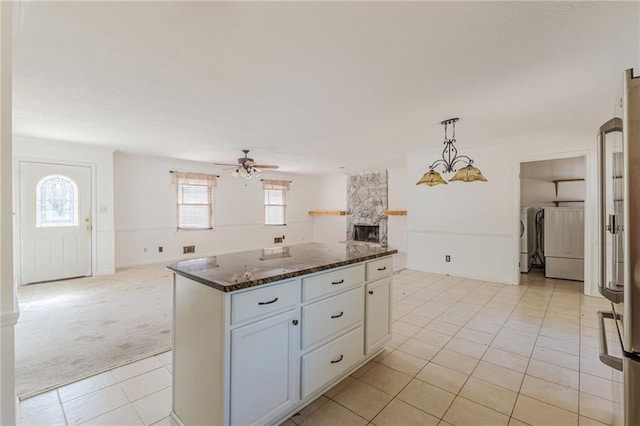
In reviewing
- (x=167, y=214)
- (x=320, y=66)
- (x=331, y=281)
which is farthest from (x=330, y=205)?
(x=331, y=281)

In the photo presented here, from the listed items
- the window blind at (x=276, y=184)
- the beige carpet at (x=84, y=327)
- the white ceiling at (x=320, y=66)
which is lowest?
the beige carpet at (x=84, y=327)

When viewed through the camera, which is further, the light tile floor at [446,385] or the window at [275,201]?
the window at [275,201]

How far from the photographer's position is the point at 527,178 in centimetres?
640

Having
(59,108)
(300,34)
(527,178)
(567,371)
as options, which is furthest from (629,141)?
(527,178)

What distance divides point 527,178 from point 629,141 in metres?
6.35

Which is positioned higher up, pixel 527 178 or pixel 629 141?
pixel 527 178

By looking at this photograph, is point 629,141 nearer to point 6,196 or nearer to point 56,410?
point 6,196

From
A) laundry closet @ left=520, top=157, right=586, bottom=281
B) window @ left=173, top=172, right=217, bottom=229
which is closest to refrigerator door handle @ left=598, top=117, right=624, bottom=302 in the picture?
laundry closet @ left=520, top=157, right=586, bottom=281

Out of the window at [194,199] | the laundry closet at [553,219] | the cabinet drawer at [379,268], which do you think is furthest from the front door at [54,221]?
the laundry closet at [553,219]

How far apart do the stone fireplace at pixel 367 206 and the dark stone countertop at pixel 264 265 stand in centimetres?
585

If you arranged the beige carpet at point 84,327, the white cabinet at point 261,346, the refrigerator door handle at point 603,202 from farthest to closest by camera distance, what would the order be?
the beige carpet at point 84,327 < the white cabinet at point 261,346 < the refrigerator door handle at point 603,202

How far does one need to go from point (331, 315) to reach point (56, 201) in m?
5.57

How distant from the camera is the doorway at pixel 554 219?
506cm

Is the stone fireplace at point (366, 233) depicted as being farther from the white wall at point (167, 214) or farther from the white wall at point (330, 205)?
the white wall at point (167, 214)
